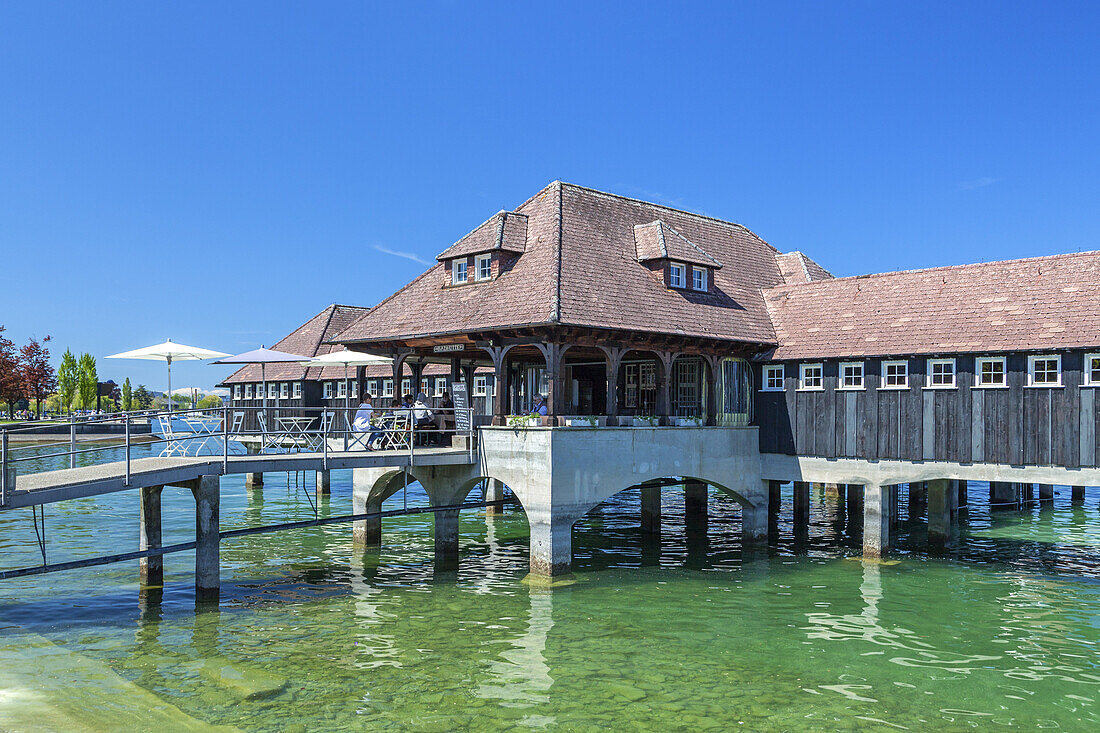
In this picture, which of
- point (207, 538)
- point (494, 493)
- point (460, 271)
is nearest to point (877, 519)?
point (460, 271)

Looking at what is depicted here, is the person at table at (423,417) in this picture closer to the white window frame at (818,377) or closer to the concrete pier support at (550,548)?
the concrete pier support at (550,548)

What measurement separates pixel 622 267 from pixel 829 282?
731cm

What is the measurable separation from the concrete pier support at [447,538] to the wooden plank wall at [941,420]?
31.4ft

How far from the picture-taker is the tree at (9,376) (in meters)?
73.8

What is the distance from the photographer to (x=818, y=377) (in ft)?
83.3

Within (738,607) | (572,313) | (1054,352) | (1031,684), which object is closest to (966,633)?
(1031,684)

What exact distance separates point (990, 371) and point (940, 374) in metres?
1.23

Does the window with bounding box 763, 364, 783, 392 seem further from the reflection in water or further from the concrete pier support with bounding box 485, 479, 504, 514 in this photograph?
the concrete pier support with bounding box 485, 479, 504, 514

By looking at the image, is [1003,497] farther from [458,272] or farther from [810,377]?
[458,272]

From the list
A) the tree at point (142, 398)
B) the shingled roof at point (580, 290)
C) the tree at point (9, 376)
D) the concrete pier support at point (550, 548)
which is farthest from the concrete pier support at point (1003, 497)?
the tree at point (142, 398)

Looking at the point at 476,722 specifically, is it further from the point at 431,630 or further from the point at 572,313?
the point at 572,313

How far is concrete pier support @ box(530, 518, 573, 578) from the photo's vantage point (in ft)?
67.8

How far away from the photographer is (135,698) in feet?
43.1

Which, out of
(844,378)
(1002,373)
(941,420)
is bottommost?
(941,420)
